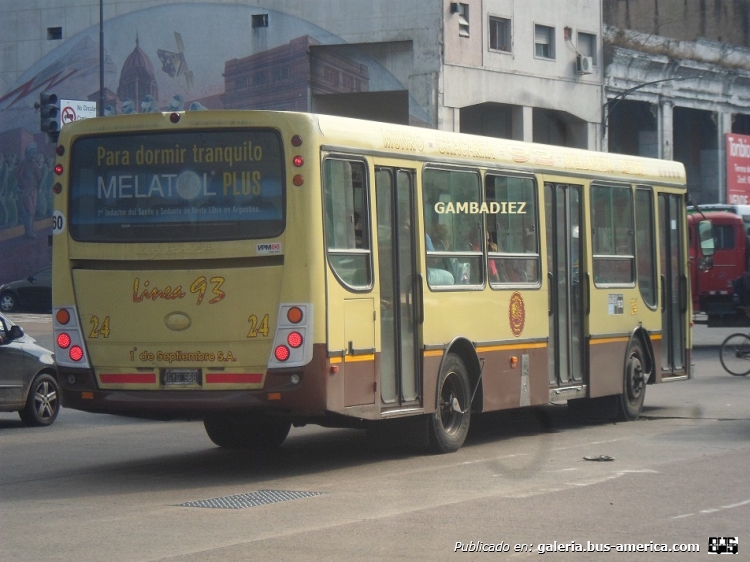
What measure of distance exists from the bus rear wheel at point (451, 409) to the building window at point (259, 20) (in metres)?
37.0

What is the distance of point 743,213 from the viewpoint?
32469 millimetres

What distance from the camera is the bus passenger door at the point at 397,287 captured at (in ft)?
37.7

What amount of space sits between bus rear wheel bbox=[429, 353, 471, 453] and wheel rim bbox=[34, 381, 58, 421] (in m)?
5.75

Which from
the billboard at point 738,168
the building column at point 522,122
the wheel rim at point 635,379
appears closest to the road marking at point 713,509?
the wheel rim at point 635,379

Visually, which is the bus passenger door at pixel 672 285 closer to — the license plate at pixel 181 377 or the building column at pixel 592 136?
the license plate at pixel 181 377

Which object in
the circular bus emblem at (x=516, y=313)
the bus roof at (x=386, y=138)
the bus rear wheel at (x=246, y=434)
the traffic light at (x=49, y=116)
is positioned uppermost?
the traffic light at (x=49, y=116)

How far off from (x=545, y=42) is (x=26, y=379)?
1461 inches

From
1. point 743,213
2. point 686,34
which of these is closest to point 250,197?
point 743,213

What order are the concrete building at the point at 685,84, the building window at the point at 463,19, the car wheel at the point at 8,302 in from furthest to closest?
the concrete building at the point at 685,84 → the building window at the point at 463,19 → the car wheel at the point at 8,302

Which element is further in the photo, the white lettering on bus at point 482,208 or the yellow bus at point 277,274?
the white lettering on bus at point 482,208

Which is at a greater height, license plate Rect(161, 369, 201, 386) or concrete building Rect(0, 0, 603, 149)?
concrete building Rect(0, 0, 603, 149)

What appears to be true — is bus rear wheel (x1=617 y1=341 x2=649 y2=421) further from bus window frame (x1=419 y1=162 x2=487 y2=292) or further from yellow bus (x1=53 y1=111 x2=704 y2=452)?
bus window frame (x1=419 y1=162 x2=487 y2=292)

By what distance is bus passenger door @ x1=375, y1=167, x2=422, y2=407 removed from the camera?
11.5 m

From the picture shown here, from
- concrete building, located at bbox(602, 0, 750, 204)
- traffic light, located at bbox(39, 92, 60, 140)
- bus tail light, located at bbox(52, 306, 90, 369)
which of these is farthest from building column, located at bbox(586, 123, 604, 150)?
bus tail light, located at bbox(52, 306, 90, 369)
